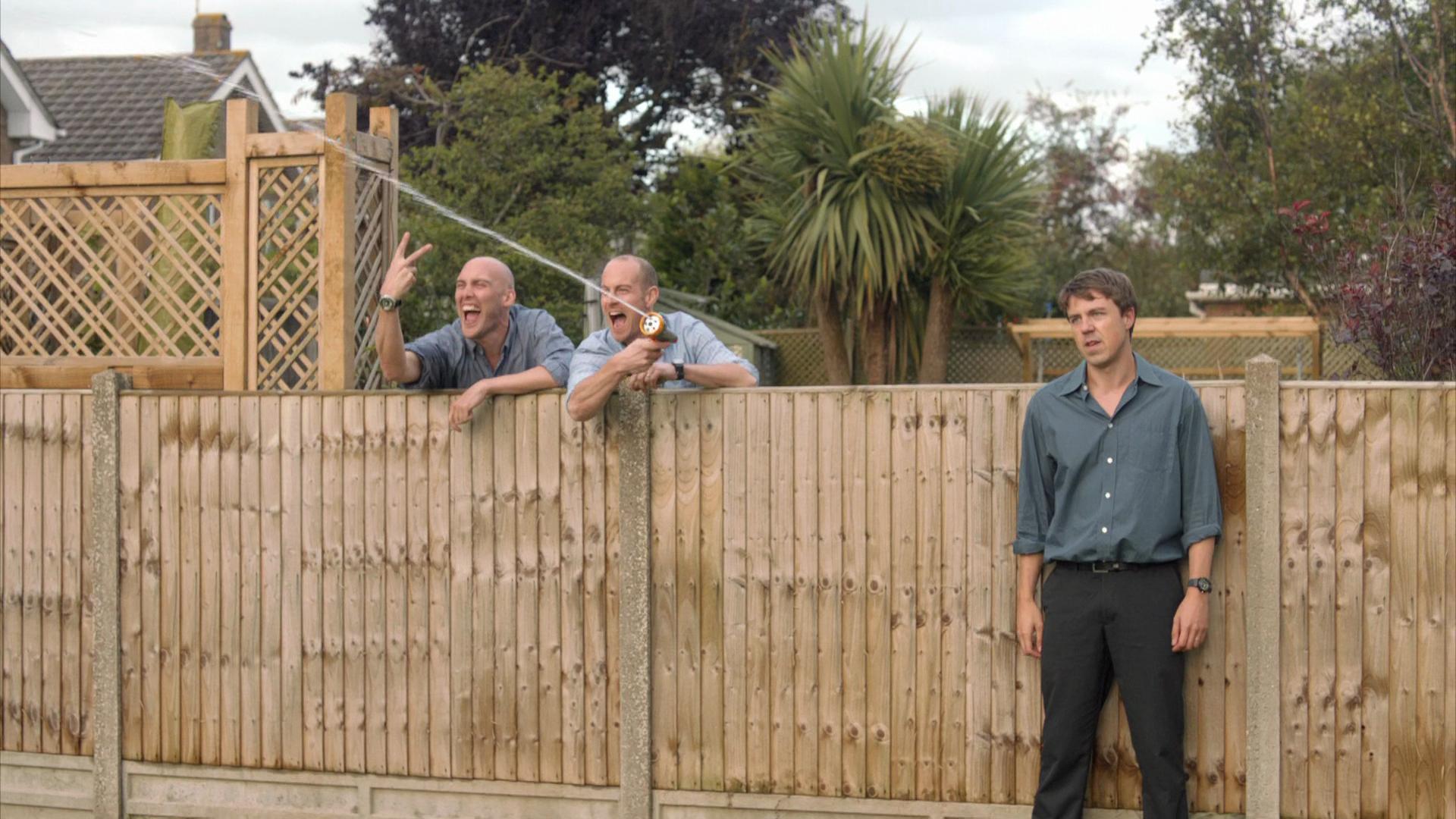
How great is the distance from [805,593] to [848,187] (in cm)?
1075

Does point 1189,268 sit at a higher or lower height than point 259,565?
higher

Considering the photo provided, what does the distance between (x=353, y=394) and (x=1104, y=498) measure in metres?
2.74

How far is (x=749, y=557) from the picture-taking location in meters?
5.12

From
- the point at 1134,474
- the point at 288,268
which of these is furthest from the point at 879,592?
the point at 288,268

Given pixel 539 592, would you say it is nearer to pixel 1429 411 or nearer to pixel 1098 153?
pixel 1429 411

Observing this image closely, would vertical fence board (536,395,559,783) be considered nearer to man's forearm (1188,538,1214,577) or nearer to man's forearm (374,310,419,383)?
man's forearm (374,310,419,383)

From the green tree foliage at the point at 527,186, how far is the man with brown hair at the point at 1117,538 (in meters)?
10.9

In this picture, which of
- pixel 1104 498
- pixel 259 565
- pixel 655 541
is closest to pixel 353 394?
pixel 259 565

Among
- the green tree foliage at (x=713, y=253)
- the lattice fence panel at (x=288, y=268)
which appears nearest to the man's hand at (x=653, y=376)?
the lattice fence panel at (x=288, y=268)

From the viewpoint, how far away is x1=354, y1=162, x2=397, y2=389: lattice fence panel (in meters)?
6.20

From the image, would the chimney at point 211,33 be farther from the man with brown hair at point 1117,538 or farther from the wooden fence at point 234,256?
the man with brown hair at point 1117,538

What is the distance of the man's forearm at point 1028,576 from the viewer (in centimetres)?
471

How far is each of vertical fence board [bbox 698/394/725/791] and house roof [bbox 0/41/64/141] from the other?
15.1 metres

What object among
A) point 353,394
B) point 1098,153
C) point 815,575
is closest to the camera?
point 815,575
